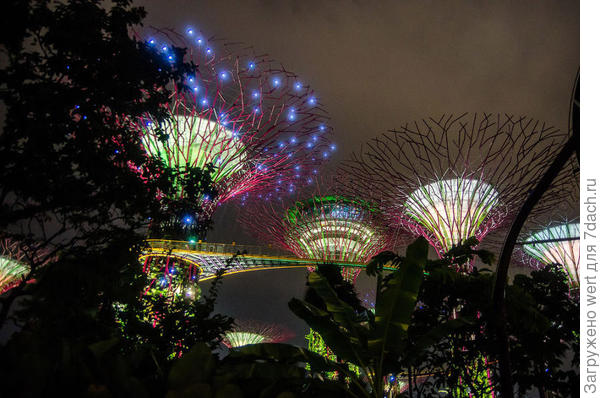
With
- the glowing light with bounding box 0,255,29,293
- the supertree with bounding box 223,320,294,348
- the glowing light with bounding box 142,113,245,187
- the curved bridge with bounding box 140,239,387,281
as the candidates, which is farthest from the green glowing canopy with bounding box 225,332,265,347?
the glowing light with bounding box 142,113,245,187

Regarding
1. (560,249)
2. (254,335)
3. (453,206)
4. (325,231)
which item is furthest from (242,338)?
(453,206)

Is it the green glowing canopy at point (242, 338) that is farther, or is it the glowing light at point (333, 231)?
the green glowing canopy at point (242, 338)

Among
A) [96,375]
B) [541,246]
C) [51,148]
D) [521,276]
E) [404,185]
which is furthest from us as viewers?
[541,246]

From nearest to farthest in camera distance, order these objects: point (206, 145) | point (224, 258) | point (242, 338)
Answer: point (206, 145), point (224, 258), point (242, 338)

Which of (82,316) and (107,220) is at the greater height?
(107,220)

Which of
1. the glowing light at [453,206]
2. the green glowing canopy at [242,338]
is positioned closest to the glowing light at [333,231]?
the glowing light at [453,206]

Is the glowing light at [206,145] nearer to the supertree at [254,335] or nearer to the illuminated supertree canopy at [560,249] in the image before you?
the illuminated supertree canopy at [560,249]

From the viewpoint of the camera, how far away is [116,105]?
5406 millimetres

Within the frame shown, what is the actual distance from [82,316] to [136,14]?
15.2 feet

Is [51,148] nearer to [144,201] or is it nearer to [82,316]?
[144,201]

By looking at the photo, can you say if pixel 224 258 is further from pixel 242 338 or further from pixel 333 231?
pixel 242 338

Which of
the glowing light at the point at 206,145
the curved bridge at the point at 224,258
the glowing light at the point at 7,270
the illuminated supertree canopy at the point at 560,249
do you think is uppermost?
the glowing light at the point at 206,145

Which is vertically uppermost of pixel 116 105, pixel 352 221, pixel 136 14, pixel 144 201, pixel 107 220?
pixel 352 221

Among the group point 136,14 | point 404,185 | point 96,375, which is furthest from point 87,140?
point 404,185
